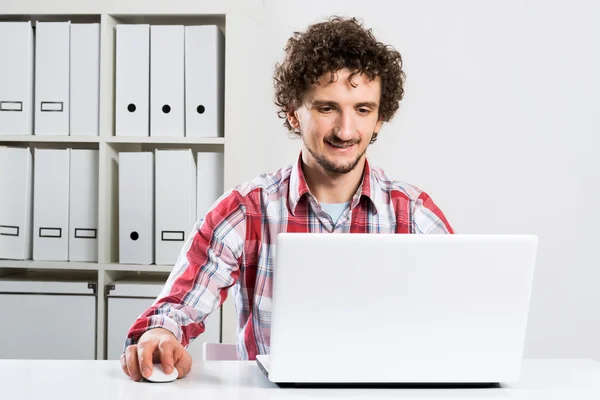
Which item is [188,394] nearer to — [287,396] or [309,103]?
[287,396]

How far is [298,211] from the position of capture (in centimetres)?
169

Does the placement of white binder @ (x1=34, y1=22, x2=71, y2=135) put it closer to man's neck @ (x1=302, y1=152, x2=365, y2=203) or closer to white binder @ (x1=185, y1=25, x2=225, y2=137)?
white binder @ (x1=185, y1=25, x2=225, y2=137)

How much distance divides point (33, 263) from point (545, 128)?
189cm

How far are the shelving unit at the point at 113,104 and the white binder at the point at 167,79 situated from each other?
5 centimetres

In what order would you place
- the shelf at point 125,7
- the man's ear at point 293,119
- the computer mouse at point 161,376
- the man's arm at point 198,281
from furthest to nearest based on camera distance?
the shelf at point 125,7, the man's ear at point 293,119, the man's arm at point 198,281, the computer mouse at point 161,376

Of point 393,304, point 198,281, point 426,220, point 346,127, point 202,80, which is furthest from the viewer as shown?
point 202,80

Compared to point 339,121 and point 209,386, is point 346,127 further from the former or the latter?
point 209,386

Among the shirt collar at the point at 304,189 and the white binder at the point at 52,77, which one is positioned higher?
the white binder at the point at 52,77

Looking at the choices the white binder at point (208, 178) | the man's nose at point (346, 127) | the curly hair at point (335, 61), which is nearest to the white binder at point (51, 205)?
the white binder at point (208, 178)

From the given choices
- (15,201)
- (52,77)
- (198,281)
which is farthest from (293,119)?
(15,201)

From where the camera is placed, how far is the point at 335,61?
1.70 m

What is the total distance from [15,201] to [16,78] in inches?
16.0

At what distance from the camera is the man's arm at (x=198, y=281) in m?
1.26

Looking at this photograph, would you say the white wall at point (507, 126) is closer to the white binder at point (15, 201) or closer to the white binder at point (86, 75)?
the white binder at point (86, 75)
